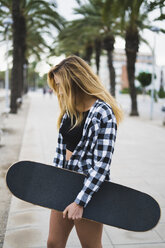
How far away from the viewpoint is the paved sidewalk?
3049 mm

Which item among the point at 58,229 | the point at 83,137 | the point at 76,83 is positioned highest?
the point at 76,83

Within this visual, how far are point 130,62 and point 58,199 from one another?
1727 centimetres

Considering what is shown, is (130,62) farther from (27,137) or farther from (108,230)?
(108,230)

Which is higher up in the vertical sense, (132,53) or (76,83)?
(132,53)

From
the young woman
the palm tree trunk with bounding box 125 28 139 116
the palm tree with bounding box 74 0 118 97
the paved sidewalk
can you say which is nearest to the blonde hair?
the young woman

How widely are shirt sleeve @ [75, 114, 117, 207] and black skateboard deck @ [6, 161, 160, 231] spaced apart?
6cm

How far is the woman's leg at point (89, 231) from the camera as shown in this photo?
69.7 inches

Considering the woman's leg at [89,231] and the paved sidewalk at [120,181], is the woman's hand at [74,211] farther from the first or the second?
the paved sidewalk at [120,181]

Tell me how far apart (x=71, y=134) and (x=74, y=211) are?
17.3 inches

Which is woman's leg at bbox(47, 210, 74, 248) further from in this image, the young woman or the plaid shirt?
the plaid shirt

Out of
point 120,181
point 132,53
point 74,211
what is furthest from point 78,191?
point 132,53

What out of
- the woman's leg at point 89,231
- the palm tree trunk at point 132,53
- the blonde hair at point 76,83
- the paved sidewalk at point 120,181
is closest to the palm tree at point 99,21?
the palm tree trunk at point 132,53

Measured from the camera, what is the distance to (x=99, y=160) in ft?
5.54

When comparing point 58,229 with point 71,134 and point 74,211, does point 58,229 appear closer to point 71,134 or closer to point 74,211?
point 74,211
